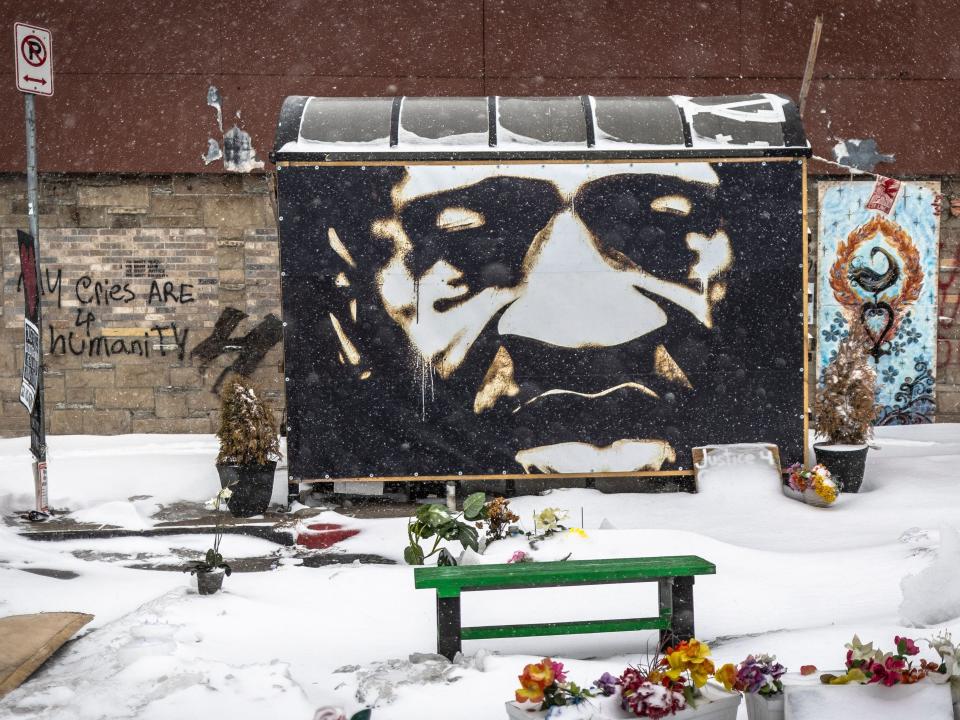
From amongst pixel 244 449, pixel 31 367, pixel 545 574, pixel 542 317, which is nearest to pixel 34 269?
pixel 31 367

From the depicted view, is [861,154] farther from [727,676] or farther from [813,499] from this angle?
[727,676]

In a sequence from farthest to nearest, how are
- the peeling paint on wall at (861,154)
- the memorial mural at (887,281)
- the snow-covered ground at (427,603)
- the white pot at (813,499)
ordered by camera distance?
the memorial mural at (887,281), the peeling paint on wall at (861,154), the white pot at (813,499), the snow-covered ground at (427,603)

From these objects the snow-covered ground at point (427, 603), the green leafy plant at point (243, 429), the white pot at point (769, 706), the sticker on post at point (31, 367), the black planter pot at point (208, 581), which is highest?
the sticker on post at point (31, 367)

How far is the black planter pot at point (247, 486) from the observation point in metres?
7.36

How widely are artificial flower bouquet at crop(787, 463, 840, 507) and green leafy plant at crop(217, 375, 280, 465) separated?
436 cm

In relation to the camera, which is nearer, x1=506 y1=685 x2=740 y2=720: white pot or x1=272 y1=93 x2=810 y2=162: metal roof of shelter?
x1=506 y1=685 x2=740 y2=720: white pot

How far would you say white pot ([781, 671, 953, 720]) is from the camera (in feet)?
9.98

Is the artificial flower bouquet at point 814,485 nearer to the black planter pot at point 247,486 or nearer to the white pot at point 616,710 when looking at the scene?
the white pot at point 616,710

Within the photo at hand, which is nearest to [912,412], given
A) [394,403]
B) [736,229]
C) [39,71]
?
[736,229]

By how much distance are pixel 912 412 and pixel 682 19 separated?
5.40 m

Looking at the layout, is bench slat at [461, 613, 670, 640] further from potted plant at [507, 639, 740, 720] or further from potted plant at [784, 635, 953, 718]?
potted plant at [784, 635, 953, 718]

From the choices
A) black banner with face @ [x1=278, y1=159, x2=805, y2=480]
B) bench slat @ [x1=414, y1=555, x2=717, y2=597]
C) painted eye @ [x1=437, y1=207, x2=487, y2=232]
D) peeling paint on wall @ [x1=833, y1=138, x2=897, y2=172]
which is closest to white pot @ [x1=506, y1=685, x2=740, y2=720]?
bench slat @ [x1=414, y1=555, x2=717, y2=597]

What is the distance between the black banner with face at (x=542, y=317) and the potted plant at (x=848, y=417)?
0.88 feet

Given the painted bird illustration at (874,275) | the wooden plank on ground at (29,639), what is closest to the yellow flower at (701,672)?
the wooden plank on ground at (29,639)
